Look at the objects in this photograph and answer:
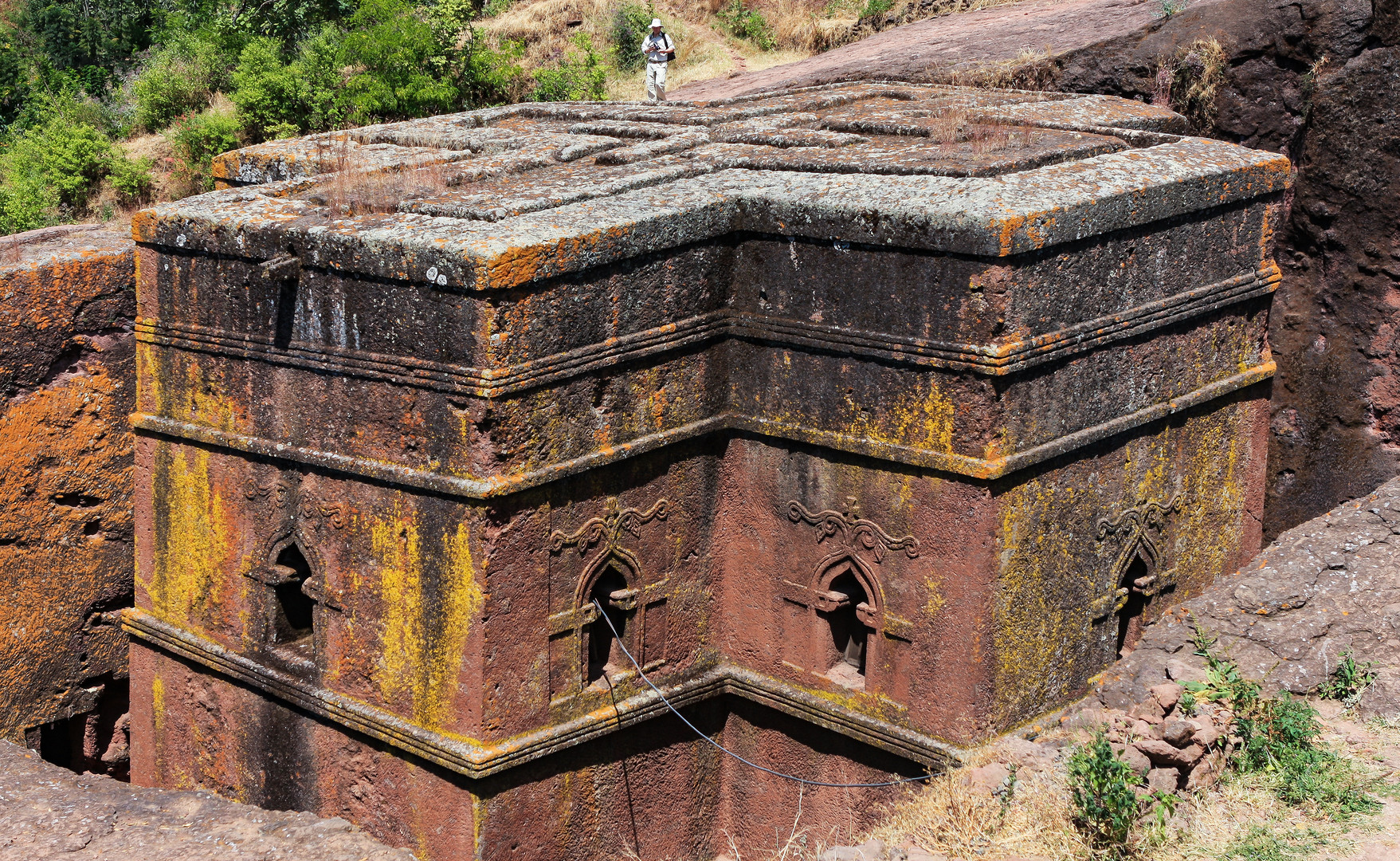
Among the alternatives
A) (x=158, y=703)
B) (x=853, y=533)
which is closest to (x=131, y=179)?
(x=158, y=703)

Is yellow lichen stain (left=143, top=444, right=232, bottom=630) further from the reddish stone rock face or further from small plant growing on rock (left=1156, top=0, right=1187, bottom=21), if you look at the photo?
small plant growing on rock (left=1156, top=0, right=1187, bottom=21)

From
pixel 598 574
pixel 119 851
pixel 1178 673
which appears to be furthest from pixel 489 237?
pixel 1178 673

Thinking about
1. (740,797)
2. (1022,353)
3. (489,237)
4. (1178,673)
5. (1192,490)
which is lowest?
(740,797)

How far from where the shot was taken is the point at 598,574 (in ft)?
24.9

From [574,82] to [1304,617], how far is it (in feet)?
40.8

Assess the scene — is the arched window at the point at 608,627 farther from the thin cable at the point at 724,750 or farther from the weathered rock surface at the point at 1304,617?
the weathered rock surface at the point at 1304,617

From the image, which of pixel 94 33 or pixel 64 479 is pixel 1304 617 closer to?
pixel 64 479

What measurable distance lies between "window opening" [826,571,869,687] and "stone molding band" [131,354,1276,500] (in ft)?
2.62

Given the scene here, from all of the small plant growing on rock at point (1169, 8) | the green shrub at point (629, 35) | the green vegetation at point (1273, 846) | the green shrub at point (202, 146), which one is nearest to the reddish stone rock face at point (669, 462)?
the green vegetation at point (1273, 846)

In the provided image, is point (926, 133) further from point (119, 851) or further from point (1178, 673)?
point (119, 851)

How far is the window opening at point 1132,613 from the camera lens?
8.40 metres

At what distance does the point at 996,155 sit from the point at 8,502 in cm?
583

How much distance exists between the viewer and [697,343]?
7715mm

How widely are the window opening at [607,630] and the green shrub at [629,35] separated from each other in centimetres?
1377
